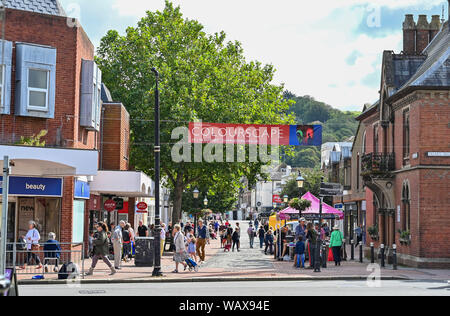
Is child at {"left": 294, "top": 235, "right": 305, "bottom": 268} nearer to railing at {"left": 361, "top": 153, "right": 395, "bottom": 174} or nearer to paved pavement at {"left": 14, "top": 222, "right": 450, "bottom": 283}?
paved pavement at {"left": 14, "top": 222, "right": 450, "bottom": 283}

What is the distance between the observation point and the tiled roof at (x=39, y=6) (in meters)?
26.5

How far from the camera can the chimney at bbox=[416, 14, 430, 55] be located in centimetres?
3488

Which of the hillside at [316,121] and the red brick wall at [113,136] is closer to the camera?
the red brick wall at [113,136]

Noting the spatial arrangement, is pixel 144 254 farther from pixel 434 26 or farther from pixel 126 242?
pixel 434 26

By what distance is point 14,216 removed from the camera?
25.9 meters

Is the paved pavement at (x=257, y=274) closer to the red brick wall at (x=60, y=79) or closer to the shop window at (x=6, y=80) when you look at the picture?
the red brick wall at (x=60, y=79)

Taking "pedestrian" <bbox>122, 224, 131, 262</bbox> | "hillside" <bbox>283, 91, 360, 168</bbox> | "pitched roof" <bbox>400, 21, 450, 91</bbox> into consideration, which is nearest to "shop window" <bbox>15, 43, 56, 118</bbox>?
"pedestrian" <bbox>122, 224, 131, 262</bbox>

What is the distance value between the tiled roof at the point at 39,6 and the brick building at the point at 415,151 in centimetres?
1493

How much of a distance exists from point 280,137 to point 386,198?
587 centimetres

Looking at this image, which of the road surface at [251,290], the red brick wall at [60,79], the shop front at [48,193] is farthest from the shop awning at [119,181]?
the road surface at [251,290]

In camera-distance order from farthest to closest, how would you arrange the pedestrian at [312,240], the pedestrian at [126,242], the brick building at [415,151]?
the pedestrian at [126,242] → the brick building at [415,151] → the pedestrian at [312,240]
